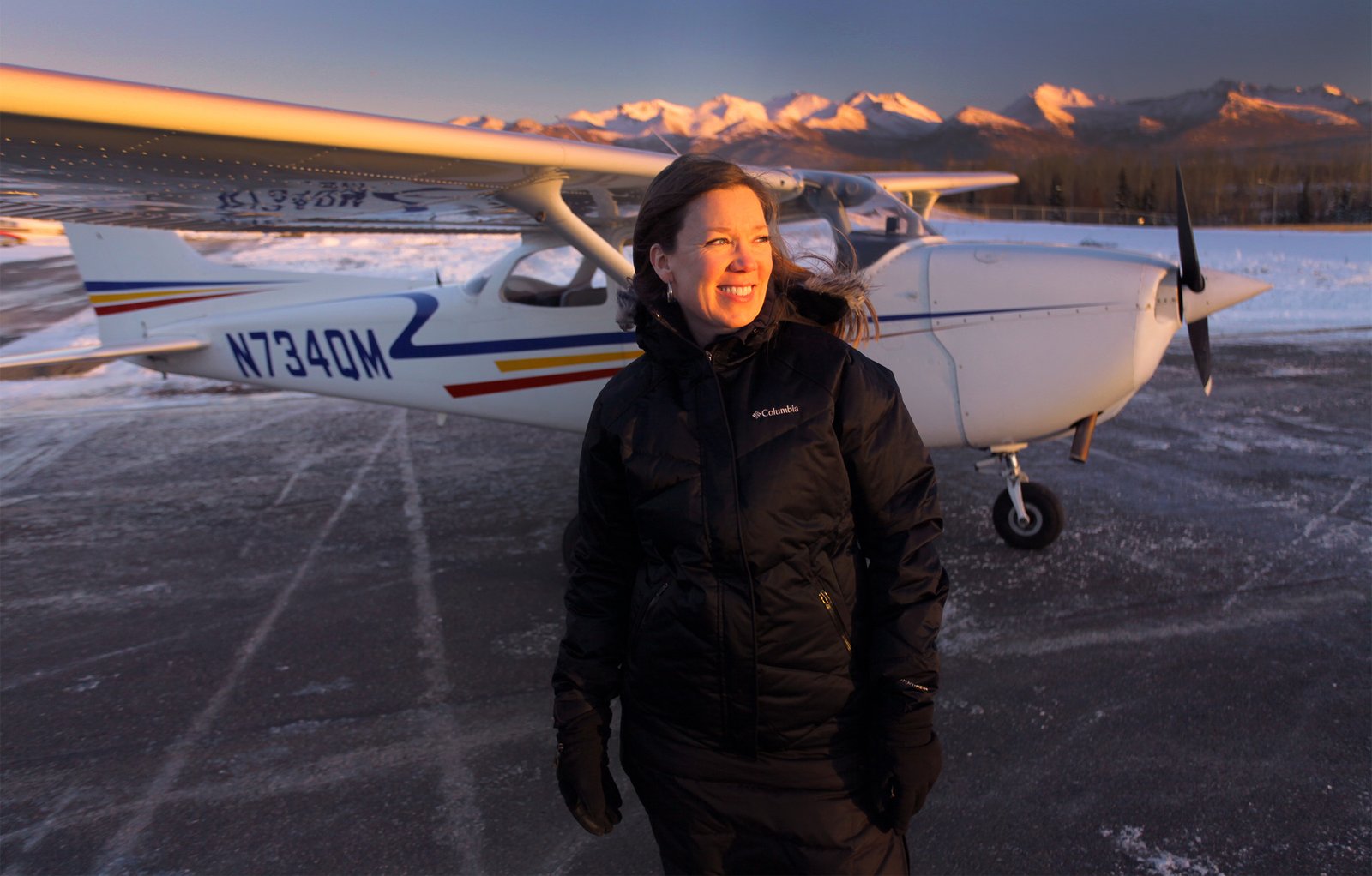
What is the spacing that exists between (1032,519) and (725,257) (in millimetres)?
3607

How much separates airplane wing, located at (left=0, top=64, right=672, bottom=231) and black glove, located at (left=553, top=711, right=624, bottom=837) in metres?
2.24

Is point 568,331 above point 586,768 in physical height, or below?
above

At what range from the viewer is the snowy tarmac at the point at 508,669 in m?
2.45

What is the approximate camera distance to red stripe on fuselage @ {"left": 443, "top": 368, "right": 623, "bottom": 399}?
15.6 ft

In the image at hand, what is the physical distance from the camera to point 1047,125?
3120 inches

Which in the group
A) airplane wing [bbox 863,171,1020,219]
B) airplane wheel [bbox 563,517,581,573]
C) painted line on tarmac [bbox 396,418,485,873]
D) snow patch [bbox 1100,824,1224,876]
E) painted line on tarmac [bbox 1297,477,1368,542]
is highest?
airplane wing [bbox 863,171,1020,219]

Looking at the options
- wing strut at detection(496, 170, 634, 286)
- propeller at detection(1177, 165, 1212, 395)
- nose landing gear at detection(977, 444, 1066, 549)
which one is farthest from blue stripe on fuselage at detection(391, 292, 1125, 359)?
propeller at detection(1177, 165, 1212, 395)

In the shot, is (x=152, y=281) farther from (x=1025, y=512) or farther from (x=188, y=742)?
(x=1025, y=512)

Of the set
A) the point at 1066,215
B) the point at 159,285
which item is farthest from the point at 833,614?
the point at 1066,215

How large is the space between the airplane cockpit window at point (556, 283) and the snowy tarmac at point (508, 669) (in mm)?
1355

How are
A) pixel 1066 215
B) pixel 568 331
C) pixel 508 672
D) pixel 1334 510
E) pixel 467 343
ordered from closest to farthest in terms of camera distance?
1. pixel 508 672
2. pixel 568 331
3. pixel 1334 510
4. pixel 467 343
5. pixel 1066 215

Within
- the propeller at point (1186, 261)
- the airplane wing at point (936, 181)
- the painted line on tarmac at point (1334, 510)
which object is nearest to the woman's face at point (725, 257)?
the propeller at point (1186, 261)

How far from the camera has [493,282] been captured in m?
4.97

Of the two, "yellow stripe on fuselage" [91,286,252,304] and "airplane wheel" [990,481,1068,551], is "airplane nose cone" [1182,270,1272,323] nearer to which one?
"airplane wheel" [990,481,1068,551]
